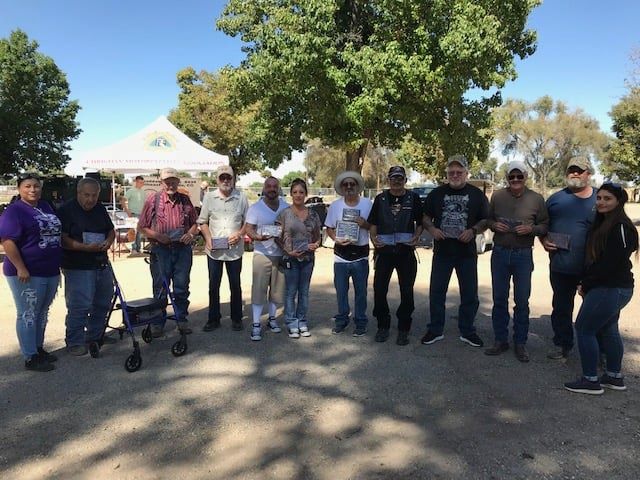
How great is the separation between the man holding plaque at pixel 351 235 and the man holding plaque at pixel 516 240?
1.31 meters

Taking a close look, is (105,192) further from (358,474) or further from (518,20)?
(358,474)

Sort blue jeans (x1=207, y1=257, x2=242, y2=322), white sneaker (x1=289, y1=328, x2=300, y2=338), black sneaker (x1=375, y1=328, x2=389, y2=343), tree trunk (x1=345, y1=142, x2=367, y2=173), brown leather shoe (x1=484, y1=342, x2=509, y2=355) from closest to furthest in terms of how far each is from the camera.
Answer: brown leather shoe (x1=484, y1=342, x2=509, y2=355) → black sneaker (x1=375, y1=328, x2=389, y2=343) → white sneaker (x1=289, y1=328, x2=300, y2=338) → blue jeans (x1=207, y1=257, x2=242, y2=322) → tree trunk (x1=345, y1=142, x2=367, y2=173)

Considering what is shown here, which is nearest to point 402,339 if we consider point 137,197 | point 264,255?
point 264,255

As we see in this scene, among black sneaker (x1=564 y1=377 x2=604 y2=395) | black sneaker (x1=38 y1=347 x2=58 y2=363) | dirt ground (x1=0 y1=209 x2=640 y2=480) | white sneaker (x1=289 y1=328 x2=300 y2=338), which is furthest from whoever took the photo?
white sneaker (x1=289 y1=328 x2=300 y2=338)

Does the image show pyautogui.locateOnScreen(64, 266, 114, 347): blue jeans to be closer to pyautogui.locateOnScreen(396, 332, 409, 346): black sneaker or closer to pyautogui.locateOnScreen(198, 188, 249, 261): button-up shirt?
pyautogui.locateOnScreen(198, 188, 249, 261): button-up shirt

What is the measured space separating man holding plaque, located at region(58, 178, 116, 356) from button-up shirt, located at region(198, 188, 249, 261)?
3.43ft

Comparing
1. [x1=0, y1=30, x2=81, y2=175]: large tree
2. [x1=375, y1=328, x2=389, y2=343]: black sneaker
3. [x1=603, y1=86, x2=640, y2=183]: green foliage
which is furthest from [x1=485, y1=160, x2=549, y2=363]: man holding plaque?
[x1=0, y1=30, x2=81, y2=175]: large tree

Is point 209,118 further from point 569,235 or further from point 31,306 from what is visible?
point 569,235

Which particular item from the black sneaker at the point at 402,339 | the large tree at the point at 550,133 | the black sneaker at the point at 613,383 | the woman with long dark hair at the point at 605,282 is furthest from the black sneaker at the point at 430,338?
the large tree at the point at 550,133

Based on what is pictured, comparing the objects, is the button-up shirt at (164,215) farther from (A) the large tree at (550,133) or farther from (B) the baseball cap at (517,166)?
(A) the large tree at (550,133)

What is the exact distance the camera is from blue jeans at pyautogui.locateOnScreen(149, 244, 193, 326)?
17.0 ft

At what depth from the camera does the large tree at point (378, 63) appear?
10.4 metres

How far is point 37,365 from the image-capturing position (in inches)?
172

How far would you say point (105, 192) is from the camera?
Result: 23062 mm
